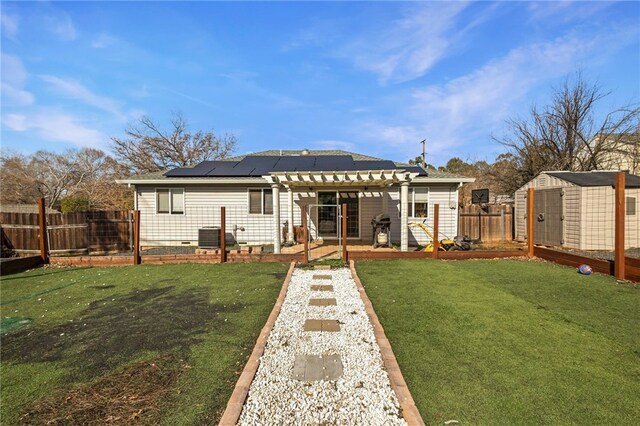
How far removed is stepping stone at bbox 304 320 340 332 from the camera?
13.1 feet

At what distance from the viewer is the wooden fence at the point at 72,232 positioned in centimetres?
952

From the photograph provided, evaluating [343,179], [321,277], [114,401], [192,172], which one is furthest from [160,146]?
[114,401]

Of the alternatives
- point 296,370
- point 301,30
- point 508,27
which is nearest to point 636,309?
point 296,370

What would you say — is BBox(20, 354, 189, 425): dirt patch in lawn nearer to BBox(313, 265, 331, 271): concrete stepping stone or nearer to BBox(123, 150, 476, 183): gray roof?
BBox(313, 265, 331, 271): concrete stepping stone

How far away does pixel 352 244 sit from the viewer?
1181 cm

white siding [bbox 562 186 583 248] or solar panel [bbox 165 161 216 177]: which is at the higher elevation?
solar panel [bbox 165 161 216 177]

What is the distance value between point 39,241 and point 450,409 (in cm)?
1189

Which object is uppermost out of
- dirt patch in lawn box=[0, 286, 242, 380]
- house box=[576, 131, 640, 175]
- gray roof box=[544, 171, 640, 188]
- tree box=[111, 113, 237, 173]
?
tree box=[111, 113, 237, 173]

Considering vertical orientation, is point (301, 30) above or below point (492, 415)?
above

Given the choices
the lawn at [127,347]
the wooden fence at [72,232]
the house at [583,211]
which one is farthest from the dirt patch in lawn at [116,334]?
the house at [583,211]

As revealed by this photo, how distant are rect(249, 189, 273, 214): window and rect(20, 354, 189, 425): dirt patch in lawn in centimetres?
989

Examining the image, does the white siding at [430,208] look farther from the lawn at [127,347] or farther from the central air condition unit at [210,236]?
the lawn at [127,347]

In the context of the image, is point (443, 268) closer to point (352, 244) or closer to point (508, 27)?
point (352, 244)

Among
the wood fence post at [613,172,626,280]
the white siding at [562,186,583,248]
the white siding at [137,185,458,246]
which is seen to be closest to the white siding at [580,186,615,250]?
the white siding at [562,186,583,248]
